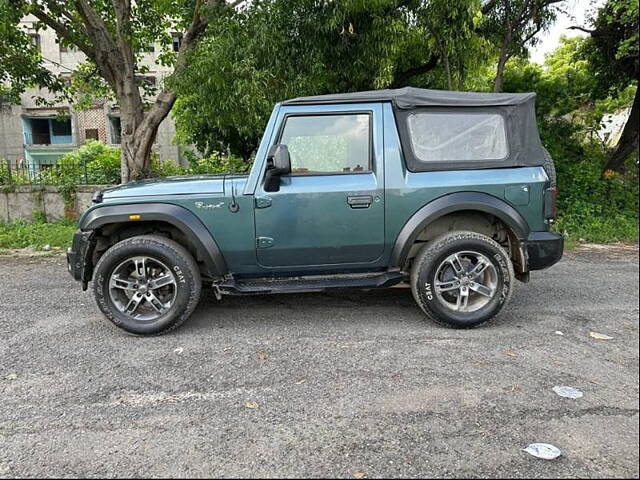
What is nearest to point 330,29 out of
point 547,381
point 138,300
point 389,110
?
point 389,110

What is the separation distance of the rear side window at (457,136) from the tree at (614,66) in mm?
6238

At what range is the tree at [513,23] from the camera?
8.41 m

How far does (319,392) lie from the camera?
300cm

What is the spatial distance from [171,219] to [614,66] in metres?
10.3

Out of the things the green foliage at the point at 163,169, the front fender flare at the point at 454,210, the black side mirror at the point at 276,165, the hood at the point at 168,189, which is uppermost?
the green foliage at the point at 163,169

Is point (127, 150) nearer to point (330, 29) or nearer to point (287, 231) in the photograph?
point (330, 29)

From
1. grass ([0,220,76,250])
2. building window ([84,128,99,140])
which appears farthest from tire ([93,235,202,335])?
building window ([84,128,99,140])

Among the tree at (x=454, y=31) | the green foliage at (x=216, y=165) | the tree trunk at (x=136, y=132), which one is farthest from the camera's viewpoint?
the green foliage at (x=216, y=165)

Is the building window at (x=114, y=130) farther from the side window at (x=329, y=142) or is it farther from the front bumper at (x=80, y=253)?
the side window at (x=329, y=142)

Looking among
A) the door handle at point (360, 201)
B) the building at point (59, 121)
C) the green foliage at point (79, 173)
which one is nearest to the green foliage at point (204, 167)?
the green foliage at point (79, 173)

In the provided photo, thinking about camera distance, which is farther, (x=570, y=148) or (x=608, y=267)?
(x=570, y=148)

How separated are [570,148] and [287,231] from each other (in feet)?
29.8

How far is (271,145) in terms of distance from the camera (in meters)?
3.98

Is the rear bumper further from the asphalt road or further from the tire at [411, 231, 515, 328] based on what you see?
the asphalt road
